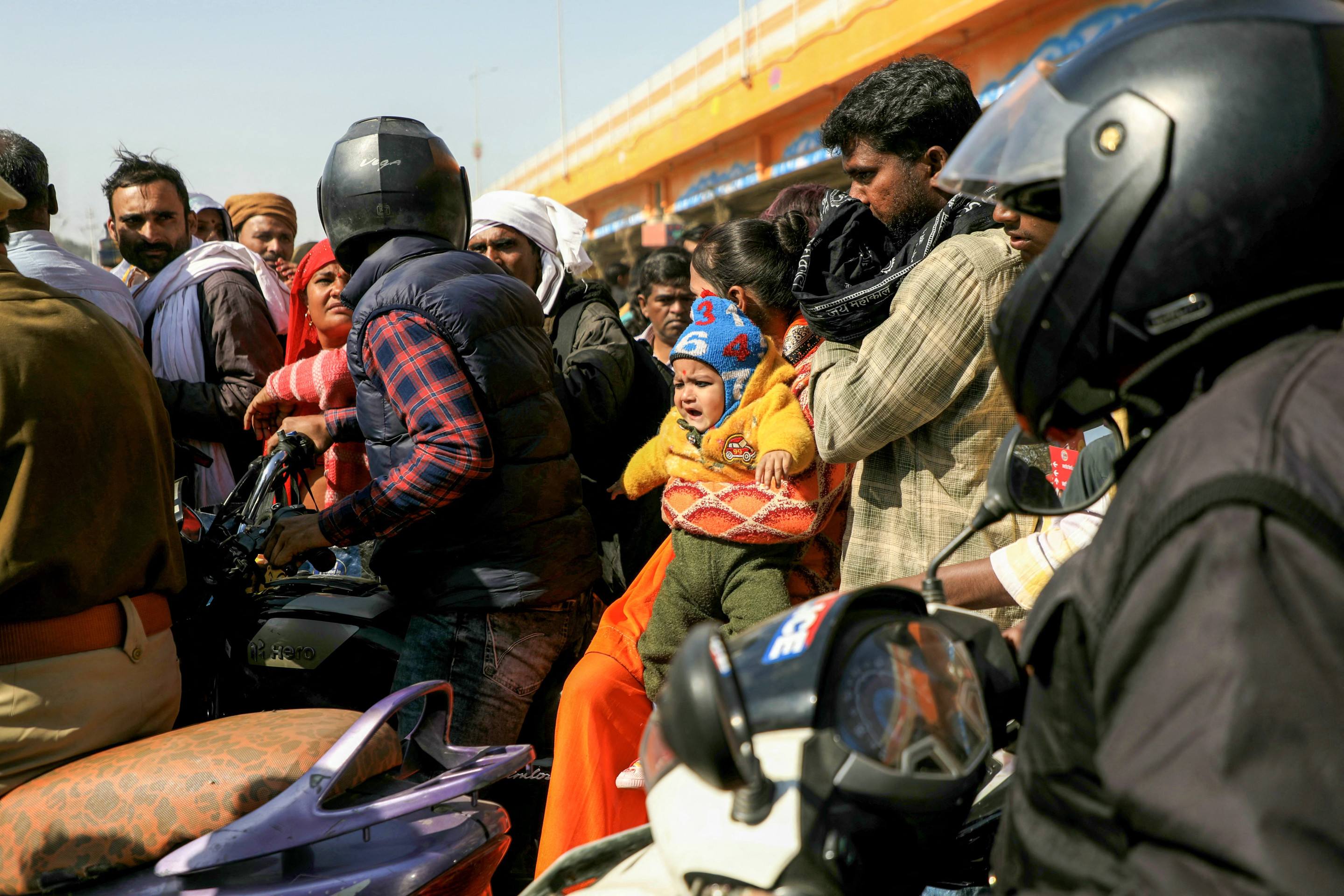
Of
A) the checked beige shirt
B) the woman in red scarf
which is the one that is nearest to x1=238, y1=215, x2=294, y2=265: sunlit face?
the woman in red scarf

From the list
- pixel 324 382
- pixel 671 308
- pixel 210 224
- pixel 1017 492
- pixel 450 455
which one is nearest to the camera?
pixel 1017 492

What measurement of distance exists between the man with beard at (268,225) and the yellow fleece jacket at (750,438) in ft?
13.9

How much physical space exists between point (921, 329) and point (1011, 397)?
1.04 m

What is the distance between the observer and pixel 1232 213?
936mm

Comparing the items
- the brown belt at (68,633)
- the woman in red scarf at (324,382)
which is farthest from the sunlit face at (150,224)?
the brown belt at (68,633)

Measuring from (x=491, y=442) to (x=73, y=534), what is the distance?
858mm

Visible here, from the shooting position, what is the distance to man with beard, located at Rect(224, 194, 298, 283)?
643 cm

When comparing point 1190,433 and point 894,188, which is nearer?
point 1190,433

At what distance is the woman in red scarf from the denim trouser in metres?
0.74

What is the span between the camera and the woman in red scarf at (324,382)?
3262mm

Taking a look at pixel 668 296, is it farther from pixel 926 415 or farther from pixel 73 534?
pixel 73 534

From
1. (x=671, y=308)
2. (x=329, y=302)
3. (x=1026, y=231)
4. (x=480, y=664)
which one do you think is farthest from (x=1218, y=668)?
(x=671, y=308)

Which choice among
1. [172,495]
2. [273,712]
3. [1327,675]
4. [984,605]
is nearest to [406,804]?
[273,712]

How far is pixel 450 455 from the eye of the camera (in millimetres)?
2355
